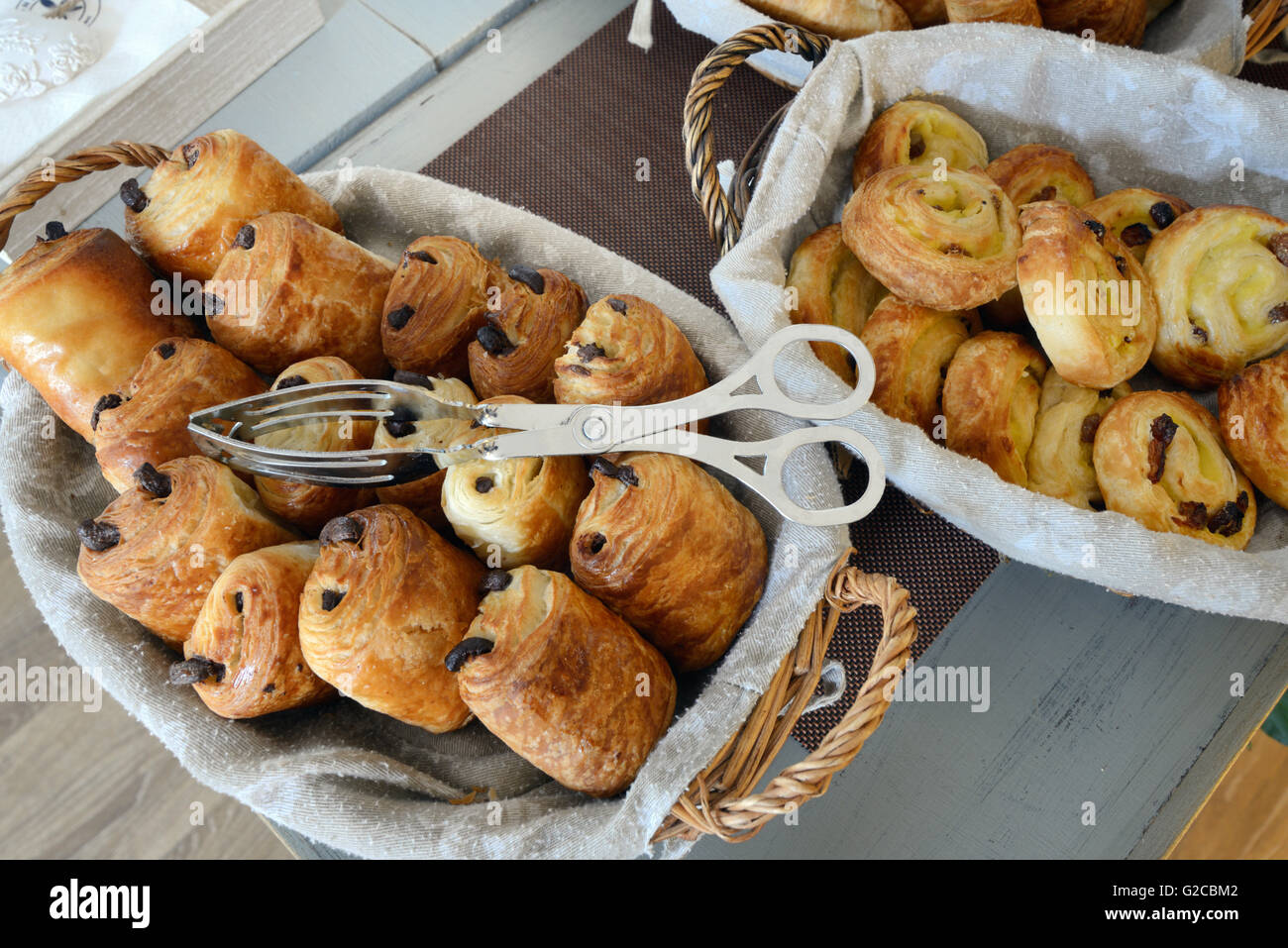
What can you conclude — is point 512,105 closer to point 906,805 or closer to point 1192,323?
point 1192,323

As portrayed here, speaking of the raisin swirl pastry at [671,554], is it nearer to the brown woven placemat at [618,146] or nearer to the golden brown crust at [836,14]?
the brown woven placemat at [618,146]

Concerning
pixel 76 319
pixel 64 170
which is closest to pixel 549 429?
pixel 76 319

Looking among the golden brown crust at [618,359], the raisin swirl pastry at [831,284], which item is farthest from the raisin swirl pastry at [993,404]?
the golden brown crust at [618,359]

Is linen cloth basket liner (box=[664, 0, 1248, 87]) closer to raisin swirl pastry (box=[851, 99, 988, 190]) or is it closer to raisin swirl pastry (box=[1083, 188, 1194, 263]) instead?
raisin swirl pastry (box=[851, 99, 988, 190])

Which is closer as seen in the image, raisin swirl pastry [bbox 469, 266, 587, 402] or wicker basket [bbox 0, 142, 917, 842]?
wicker basket [bbox 0, 142, 917, 842]

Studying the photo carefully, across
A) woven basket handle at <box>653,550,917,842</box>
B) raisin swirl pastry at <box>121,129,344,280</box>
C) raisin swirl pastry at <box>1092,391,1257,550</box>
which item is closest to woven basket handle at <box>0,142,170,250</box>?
raisin swirl pastry at <box>121,129,344,280</box>
